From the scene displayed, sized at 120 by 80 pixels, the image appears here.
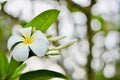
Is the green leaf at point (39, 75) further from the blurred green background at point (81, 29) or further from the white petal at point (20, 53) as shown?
the blurred green background at point (81, 29)

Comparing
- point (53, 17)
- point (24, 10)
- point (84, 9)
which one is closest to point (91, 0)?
point (84, 9)

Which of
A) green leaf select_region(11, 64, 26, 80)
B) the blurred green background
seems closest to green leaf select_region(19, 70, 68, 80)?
green leaf select_region(11, 64, 26, 80)

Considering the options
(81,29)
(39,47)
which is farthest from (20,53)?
(81,29)

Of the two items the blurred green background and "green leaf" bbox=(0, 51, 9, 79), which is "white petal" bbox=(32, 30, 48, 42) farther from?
the blurred green background

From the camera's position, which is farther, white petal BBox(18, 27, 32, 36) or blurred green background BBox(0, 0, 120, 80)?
blurred green background BBox(0, 0, 120, 80)

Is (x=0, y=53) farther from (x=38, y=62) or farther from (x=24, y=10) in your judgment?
(x=24, y=10)
